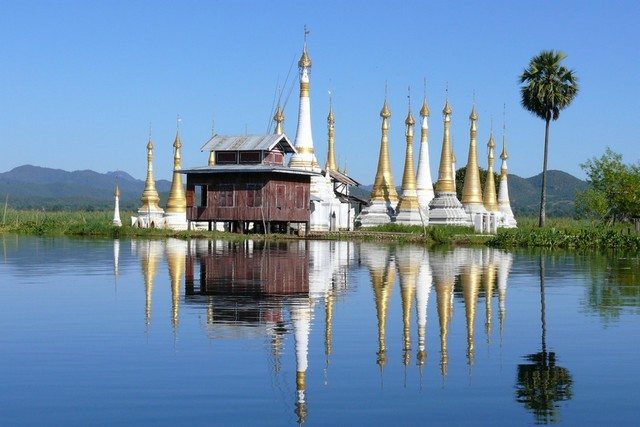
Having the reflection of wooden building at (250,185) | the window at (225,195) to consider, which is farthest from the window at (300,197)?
the window at (225,195)

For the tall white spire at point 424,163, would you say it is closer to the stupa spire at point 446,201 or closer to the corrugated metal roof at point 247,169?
the stupa spire at point 446,201

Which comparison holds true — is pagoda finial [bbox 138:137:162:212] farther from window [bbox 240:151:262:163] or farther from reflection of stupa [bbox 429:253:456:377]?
reflection of stupa [bbox 429:253:456:377]

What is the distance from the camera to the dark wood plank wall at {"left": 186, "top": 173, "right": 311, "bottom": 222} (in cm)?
5753

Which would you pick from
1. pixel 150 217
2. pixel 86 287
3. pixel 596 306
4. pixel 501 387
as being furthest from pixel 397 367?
pixel 150 217

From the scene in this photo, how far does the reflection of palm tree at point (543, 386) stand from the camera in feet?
39.7

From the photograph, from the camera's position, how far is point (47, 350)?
1581cm

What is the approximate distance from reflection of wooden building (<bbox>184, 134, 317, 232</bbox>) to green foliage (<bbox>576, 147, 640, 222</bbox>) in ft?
57.2

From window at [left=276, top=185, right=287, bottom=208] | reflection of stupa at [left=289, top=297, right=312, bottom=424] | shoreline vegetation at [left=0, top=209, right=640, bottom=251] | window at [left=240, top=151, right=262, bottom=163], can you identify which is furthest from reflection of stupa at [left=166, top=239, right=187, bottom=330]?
window at [left=240, top=151, right=262, bottom=163]

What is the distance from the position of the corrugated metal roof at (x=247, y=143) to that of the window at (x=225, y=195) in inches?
84.9

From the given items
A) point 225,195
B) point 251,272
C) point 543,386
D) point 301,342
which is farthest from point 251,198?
point 543,386

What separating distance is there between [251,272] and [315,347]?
14.6 metres

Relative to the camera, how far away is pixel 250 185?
5762cm

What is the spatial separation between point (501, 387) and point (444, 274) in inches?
694

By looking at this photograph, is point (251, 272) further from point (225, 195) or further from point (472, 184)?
point (472, 184)
